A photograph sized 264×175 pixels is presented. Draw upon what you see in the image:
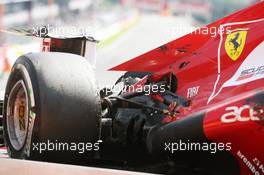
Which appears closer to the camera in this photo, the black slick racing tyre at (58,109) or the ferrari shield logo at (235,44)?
the black slick racing tyre at (58,109)

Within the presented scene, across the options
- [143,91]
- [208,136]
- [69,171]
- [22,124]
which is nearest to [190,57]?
[143,91]

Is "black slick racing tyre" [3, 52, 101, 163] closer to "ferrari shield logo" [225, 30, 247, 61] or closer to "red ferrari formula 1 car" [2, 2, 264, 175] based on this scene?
"red ferrari formula 1 car" [2, 2, 264, 175]

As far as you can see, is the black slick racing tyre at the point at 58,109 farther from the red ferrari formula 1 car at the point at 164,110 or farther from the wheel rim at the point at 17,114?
→ the wheel rim at the point at 17,114

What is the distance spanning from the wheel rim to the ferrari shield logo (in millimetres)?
1188

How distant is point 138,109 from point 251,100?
994mm

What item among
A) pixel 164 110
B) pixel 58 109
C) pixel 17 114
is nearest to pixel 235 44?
pixel 164 110

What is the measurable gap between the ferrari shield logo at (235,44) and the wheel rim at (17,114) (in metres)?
1.19

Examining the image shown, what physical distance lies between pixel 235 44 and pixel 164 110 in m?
0.54

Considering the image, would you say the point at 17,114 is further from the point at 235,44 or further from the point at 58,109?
the point at 235,44

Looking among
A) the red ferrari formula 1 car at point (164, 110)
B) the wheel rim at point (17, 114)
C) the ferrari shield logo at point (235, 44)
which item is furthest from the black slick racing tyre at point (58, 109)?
the ferrari shield logo at point (235, 44)

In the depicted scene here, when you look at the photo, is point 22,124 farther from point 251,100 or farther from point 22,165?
point 251,100

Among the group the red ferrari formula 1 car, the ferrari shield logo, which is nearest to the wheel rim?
the red ferrari formula 1 car

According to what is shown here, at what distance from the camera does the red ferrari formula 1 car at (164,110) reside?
8.03ft

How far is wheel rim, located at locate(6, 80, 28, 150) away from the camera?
3092 mm
